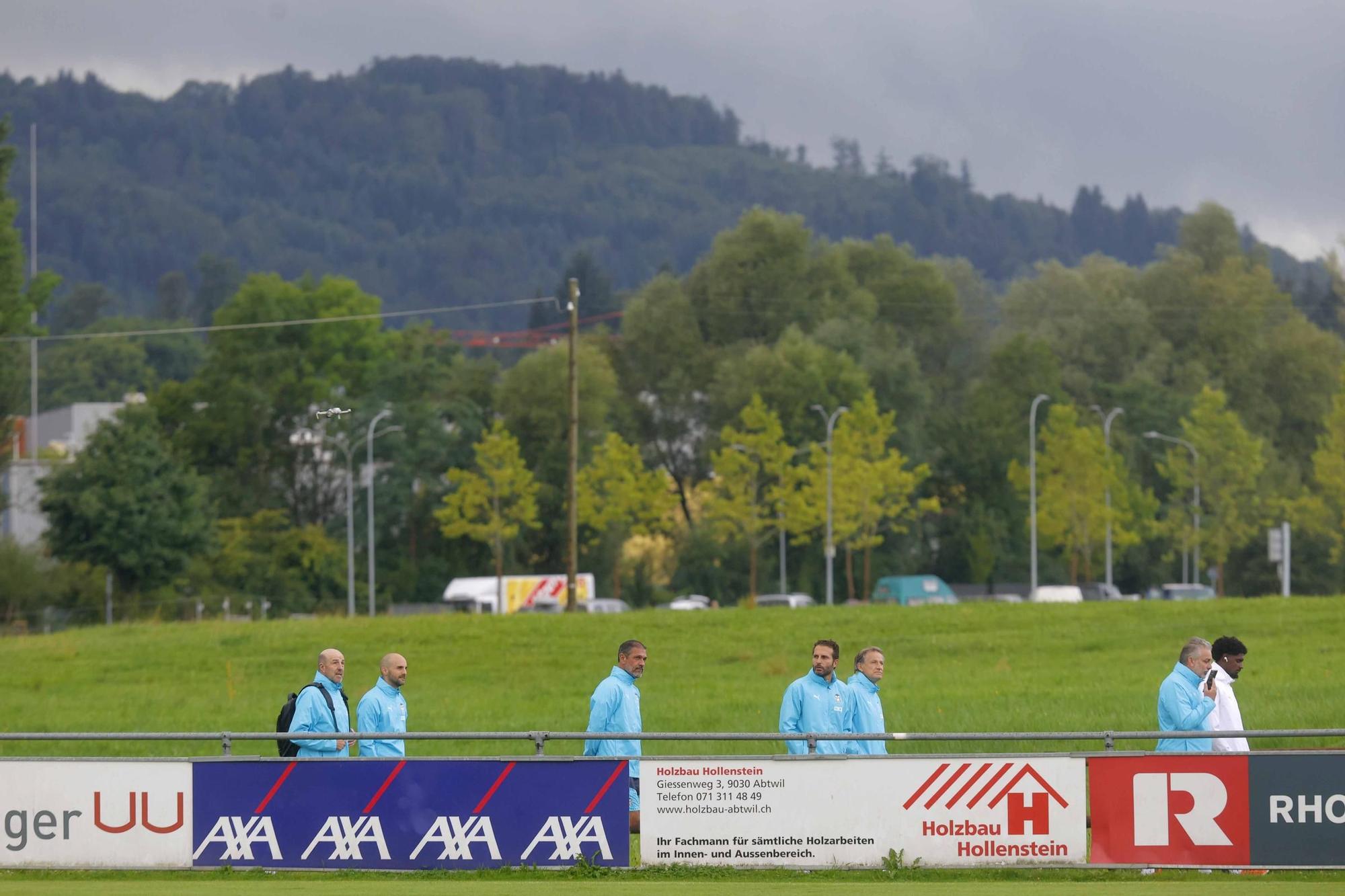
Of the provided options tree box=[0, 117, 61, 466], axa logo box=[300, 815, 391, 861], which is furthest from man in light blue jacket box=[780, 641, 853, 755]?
tree box=[0, 117, 61, 466]

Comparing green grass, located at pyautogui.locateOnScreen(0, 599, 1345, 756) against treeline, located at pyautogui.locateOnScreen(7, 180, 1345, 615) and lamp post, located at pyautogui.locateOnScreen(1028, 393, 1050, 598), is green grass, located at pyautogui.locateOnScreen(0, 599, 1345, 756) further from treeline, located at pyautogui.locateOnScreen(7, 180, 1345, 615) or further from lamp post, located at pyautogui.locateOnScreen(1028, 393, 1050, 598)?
lamp post, located at pyautogui.locateOnScreen(1028, 393, 1050, 598)

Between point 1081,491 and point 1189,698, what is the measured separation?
6678cm

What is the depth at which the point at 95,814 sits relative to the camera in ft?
46.8

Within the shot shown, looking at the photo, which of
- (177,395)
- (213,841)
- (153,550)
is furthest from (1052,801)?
(177,395)

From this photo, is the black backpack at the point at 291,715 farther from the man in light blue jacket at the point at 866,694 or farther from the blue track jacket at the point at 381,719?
the man in light blue jacket at the point at 866,694

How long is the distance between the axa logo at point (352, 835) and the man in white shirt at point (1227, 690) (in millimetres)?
7076

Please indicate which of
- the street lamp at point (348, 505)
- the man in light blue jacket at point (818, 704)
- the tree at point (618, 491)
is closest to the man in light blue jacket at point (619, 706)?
the man in light blue jacket at point (818, 704)

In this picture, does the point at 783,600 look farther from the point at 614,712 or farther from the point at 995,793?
the point at 995,793

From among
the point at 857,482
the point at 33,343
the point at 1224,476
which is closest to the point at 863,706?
the point at 857,482

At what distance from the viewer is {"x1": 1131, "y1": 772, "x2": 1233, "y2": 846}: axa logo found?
527 inches

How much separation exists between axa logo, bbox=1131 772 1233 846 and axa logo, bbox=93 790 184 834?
7.94 m

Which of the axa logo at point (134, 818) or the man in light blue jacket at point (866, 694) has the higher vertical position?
the man in light blue jacket at point (866, 694)

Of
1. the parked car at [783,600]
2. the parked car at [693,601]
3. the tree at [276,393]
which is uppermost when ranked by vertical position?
the tree at [276,393]

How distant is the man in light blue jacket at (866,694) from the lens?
14671 millimetres
